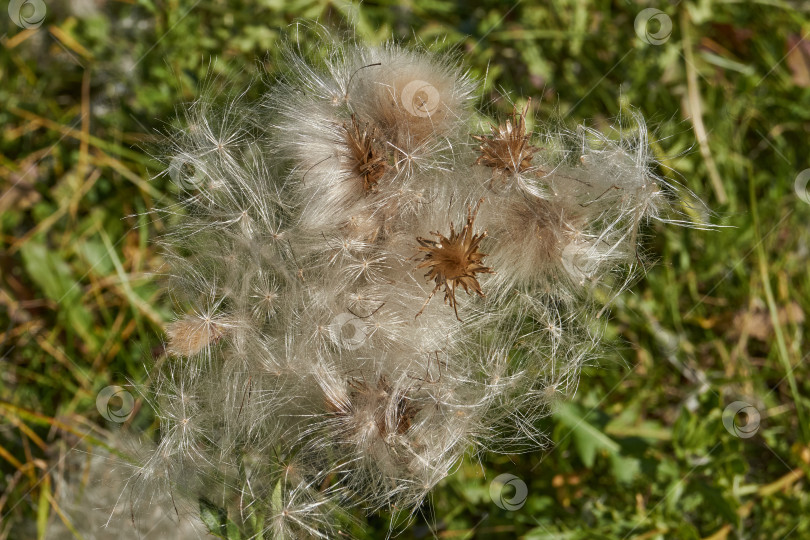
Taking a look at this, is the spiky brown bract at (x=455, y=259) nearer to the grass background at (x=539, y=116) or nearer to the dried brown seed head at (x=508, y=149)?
the dried brown seed head at (x=508, y=149)

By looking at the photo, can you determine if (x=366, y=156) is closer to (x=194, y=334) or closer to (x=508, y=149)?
(x=508, y=149)

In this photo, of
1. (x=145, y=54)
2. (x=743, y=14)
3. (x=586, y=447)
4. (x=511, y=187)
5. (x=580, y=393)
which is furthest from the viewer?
(x=743, y=14)

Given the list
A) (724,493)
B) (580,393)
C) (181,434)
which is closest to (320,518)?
(181,434)

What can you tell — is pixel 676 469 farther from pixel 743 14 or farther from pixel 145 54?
pixel 145 54

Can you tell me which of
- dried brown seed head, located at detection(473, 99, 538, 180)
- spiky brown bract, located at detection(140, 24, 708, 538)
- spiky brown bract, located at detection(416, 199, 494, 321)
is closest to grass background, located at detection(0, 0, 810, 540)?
spiky brown bract, located at detection(140, 24, 708, 538)

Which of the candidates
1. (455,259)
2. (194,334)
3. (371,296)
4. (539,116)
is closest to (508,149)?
(455,259)

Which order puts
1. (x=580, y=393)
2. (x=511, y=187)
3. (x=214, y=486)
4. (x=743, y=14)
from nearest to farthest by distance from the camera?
(x=511, y=187)
(x=214, y=486)
(x=580, y=393)
(x=743, y=14)
